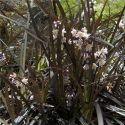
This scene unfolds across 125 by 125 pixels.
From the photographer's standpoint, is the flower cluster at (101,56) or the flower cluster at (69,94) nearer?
the flower cluster at (101,56)

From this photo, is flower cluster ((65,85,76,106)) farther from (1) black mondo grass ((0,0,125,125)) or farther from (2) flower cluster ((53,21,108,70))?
(2) flower cluster ((53,21,108,70))

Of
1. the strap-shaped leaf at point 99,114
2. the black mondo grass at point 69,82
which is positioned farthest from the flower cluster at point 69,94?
the strap-shaped leaf at point 99,114

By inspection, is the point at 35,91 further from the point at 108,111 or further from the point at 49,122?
the point at 108,111

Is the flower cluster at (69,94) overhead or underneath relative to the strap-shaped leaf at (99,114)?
overhead

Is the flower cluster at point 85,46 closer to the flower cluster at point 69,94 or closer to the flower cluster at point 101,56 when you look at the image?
the flower cluster at point 101,56

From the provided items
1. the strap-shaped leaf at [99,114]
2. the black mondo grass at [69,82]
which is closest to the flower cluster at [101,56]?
the black mondo grass at [69,82]

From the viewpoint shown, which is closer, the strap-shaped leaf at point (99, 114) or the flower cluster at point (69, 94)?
the strap-shaped leaf at point (99, 114)

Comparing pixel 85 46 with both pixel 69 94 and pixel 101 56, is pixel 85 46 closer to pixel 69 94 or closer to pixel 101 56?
pixel 101 56

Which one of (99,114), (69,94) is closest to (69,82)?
(69,94)

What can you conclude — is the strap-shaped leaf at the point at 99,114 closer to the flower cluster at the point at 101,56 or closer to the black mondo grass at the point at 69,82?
the black mondo grass at the point at 69,82

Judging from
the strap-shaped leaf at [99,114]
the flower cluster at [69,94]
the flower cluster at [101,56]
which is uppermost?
the flower cluster at [101,56]

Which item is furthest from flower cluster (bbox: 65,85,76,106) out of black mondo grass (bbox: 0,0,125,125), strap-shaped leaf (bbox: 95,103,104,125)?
strap-shaped leaf (bbox: 95,103,104,125)

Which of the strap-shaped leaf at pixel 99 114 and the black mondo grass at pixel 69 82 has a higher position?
the black mondo grass at pixel 69 82
